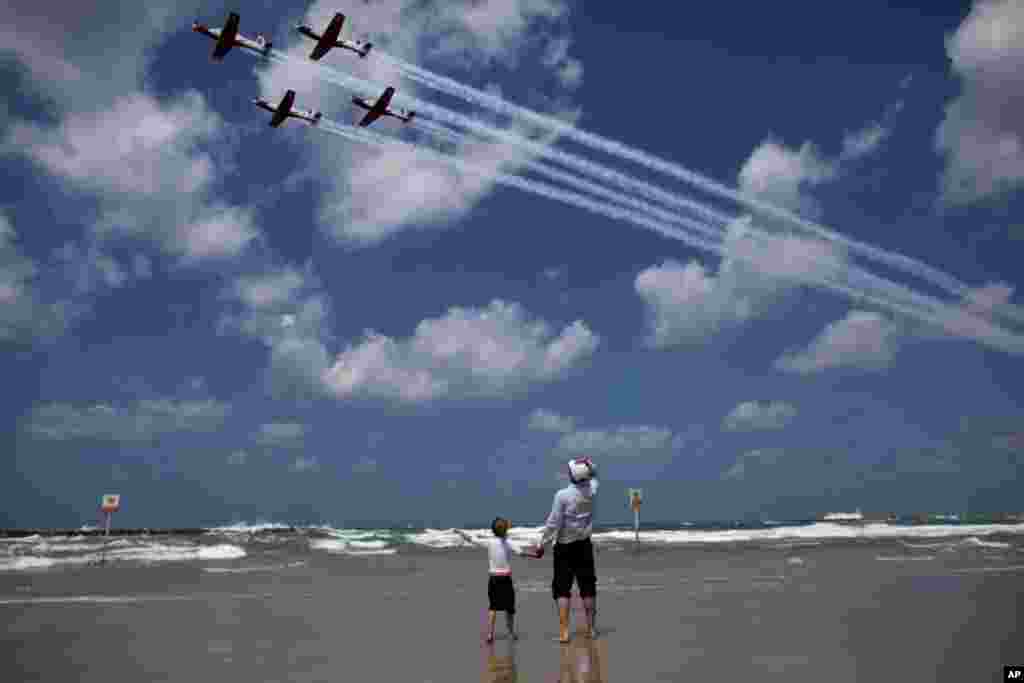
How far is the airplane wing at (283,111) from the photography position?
1278 inches

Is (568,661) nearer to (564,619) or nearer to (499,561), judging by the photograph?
(564,619)

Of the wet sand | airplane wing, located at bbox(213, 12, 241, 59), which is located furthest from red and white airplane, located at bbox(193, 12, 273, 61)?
the wet sand

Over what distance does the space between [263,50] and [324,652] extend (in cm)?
2795

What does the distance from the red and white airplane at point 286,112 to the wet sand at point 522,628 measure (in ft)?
71.8

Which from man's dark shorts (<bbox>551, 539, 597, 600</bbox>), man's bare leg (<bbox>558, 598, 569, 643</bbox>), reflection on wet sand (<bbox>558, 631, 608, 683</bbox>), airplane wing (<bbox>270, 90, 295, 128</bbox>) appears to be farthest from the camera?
airplane wing (<bbox>270, 90, 295, 128</bbox>)

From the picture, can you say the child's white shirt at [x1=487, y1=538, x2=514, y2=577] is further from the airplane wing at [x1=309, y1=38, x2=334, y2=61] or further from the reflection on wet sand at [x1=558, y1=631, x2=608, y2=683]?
the airplane wing at [x1=309, y1=38, x2=334, y2=61]

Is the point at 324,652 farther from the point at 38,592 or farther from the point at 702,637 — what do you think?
the point at 38,592

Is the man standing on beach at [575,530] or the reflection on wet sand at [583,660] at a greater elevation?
the man standing on beach at [575,530]

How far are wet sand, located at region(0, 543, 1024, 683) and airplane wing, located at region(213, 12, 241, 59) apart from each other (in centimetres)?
2141

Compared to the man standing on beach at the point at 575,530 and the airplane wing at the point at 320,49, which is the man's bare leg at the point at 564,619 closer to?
the man standing on beach at the point at 575,530

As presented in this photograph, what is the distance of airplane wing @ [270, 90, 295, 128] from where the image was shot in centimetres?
3247

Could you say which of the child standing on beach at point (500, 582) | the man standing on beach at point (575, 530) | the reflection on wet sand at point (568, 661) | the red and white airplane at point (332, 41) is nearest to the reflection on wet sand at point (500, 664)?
the reflection on wet sand at point (568, 661)

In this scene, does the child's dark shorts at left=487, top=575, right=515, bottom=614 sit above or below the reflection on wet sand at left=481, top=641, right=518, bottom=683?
above

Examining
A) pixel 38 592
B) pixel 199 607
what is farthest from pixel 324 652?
pixel 38 592
